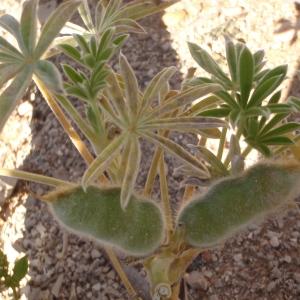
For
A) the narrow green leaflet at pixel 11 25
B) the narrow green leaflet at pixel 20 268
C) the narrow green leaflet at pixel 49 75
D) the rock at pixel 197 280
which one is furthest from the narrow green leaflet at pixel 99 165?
the rock at pixel 197 280

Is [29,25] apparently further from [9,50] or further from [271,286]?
[271,286]

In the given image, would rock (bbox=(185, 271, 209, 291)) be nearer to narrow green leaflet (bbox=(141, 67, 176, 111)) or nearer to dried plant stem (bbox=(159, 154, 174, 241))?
dried plant stem (bbox=(159, 154, 174, 241))

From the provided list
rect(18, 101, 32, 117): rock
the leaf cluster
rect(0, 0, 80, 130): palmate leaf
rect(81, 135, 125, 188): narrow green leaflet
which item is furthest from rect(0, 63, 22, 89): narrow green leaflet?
rect(18, 101, 32, 117): rock

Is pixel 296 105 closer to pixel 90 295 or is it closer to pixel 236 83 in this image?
pixel 236 83

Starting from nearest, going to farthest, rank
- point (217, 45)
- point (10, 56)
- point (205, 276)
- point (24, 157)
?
point (10, 56)
point (205, 276)
point (24, 157)
point (217, 45)

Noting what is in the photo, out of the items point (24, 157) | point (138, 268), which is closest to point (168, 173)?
point (138, 268)

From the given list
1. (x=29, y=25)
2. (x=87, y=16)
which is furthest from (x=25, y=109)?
(x=29, y=25)
